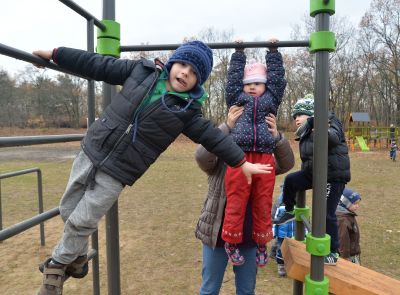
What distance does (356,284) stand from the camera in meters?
1.86

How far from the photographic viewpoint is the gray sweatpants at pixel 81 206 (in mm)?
1292

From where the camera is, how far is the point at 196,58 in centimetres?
143

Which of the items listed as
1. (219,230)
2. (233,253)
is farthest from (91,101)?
(233,253)

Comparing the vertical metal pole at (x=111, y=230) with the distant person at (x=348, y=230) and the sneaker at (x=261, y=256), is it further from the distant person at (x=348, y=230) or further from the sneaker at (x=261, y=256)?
the distant person at (x=348, y=230)

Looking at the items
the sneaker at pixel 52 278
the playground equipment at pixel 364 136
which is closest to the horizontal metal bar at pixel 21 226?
the sneaker at pixel 52 278

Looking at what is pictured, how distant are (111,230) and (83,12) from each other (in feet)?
3.47

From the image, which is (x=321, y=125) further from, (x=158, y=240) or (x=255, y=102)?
(x=158, y=240)

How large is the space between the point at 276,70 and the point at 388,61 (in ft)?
85.9

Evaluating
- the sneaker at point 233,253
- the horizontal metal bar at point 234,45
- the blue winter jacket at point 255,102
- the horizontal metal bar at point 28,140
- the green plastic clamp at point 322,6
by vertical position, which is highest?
the green plastic clamp at point 322,6

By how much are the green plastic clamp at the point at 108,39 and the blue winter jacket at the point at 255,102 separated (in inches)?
23.1

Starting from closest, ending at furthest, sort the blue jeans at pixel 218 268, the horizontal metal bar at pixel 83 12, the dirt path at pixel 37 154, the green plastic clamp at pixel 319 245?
1. the horizontal metal bar at pixel 83 12
2. the green plastic clamp at pixel 319 245
3. the blue jeans at pixel 218 268
4. the dirt path at pixel 37 154

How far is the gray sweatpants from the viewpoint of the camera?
1.29 m

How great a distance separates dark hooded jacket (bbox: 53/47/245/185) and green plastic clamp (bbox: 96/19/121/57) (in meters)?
0.45

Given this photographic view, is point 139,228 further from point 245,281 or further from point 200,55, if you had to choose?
point 200,55
